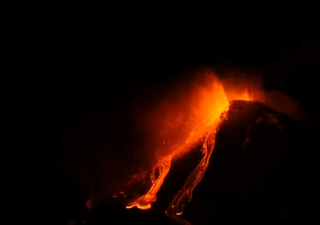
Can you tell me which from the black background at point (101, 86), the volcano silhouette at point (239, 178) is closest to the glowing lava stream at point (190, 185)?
the volcano silhouette at point (239, 178)

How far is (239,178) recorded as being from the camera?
→ 4496 millimetres

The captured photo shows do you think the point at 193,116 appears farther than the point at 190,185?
Yes

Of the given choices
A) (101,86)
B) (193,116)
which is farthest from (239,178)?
(101,86)

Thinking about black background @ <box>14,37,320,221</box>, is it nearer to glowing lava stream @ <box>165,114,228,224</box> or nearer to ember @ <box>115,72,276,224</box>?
ember @ <box>115,72,276,224</box>

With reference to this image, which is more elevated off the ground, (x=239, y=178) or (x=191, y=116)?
(x=191, y=116)

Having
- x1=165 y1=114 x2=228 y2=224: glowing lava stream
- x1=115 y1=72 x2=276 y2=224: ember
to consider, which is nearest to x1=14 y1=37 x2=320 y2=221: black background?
x1=115 y1=72 x2=276 y2=224: ember

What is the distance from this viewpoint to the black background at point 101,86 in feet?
18.6

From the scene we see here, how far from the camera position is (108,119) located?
5.96 m

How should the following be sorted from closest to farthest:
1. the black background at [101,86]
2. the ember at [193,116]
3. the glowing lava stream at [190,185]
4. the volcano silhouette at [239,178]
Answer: the volcano silhouette at [239,178], the glowing lava stream at [190,185], the ember at [193,116], the black background at [101,86]

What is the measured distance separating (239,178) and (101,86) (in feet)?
8.72

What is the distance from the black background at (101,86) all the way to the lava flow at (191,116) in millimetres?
265

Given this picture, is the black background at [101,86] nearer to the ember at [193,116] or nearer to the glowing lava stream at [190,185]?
the ember at [193,116]

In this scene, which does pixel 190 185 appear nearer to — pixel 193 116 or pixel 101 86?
pixel 193 116

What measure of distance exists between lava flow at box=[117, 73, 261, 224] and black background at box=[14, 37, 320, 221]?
26cm
